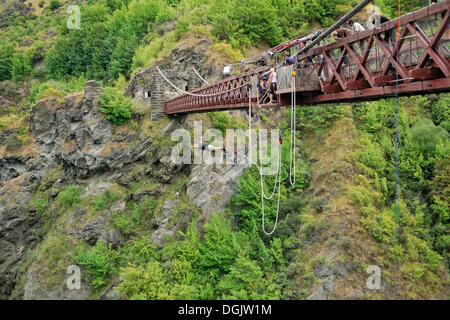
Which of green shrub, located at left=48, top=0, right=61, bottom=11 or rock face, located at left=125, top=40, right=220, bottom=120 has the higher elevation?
green shrub, located at left=48, top=0, right=61, bottom=11

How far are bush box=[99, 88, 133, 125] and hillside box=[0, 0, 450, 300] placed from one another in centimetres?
10

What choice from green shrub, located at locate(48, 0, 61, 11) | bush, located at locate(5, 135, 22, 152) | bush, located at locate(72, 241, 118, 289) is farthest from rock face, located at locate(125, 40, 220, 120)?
green shrub, located at locate(48, 0, 61, 11)

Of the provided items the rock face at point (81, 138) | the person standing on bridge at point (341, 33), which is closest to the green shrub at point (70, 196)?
the rock face at point (81, 138)

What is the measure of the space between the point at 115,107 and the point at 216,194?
31.4ft

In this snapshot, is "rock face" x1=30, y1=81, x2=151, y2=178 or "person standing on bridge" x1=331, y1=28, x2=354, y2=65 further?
"rock face" x1=30, y1=81, x2=151, y2=178

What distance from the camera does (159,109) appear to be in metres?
19.3

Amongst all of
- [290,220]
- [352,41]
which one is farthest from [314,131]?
[352,41]

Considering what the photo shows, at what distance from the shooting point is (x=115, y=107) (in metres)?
18.7

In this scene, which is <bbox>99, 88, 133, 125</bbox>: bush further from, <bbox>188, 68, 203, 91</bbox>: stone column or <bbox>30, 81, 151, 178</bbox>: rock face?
<bbox>188, 68, 203, 91</bbox>: stone column

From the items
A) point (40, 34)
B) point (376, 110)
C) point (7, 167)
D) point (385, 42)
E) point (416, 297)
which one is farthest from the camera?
point (40, 34)

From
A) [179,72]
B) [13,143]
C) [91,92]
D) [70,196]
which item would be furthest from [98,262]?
[179,72]

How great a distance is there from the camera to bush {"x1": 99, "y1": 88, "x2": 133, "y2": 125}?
18719 millimetres
